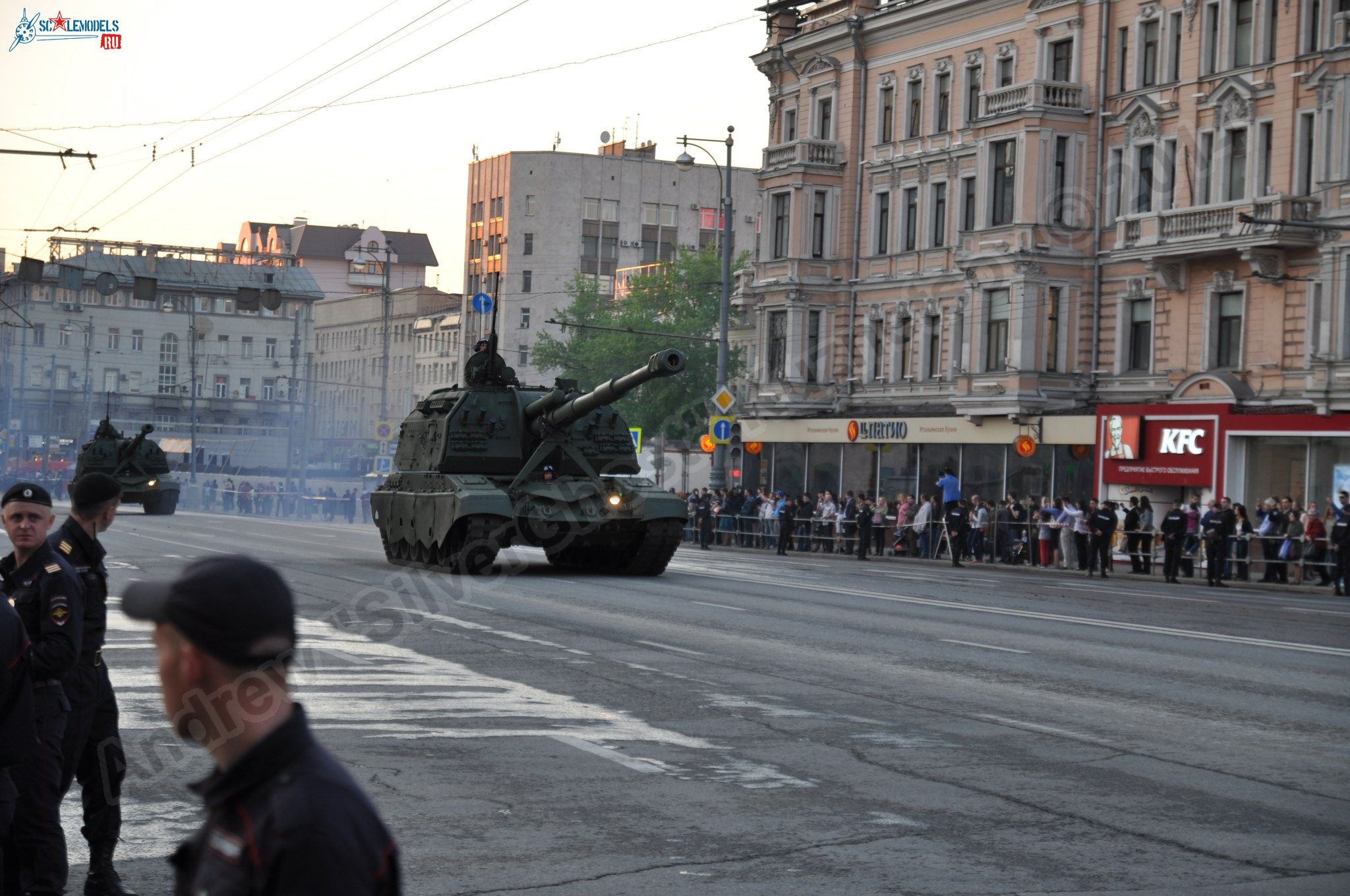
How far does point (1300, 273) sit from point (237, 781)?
38.0 metres

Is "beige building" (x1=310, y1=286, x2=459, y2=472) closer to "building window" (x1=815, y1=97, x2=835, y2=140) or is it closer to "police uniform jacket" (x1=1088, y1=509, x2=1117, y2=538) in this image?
"building window" (x1=815, y1=97, x2=835, y2=140)

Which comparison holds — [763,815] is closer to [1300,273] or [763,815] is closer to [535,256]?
[1300,273]

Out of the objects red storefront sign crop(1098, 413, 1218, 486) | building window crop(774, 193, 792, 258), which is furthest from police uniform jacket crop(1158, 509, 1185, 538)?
building window crop(774, 193, 792, 258)

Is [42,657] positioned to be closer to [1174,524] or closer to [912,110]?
[1174,524]

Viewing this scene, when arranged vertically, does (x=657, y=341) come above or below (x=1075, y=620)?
above

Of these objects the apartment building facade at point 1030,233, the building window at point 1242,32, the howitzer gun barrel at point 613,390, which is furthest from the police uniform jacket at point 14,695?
the building window at point 1242,32

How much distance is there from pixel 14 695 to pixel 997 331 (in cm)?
4126

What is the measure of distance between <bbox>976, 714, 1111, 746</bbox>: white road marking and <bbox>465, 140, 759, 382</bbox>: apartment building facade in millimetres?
98190

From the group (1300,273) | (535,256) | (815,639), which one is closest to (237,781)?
(815,639)

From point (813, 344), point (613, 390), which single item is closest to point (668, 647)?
point (613, 390)

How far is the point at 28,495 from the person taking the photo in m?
6.95

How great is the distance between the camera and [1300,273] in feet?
125

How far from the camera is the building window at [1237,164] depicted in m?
39.3

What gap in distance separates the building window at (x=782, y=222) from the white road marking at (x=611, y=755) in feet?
141
